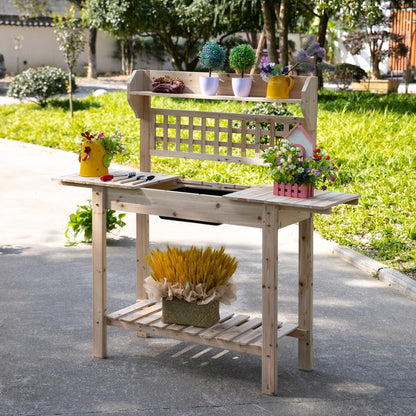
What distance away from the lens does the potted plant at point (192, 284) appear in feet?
14.1

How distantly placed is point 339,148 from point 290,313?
16.8 ft

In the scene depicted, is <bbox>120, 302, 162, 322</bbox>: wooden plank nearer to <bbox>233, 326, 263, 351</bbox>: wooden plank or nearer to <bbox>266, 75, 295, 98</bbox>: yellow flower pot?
<bbox>233, 326, 263, 351</bbox>: wooden plank

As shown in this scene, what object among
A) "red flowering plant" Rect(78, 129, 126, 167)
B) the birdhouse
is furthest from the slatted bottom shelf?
the birdhouse

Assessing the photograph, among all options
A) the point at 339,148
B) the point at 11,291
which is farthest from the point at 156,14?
the point at 11,291

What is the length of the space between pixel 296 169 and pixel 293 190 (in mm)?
125

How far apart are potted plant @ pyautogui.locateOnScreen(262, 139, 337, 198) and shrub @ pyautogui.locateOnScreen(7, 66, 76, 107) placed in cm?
1357

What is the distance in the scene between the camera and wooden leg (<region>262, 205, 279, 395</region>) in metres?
3.94

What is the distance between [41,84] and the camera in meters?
16.9

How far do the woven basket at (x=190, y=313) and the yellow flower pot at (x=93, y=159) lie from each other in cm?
88

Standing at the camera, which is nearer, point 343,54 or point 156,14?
point 156,14

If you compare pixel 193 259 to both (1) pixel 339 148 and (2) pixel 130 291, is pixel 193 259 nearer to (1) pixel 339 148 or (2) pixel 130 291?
(2) pixel 130 291

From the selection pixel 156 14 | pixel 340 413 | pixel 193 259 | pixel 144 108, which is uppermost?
pixel 156 14

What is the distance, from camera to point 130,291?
19.0 ft

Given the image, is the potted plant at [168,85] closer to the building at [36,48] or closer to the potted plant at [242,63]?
the potted plant at [242,63]
